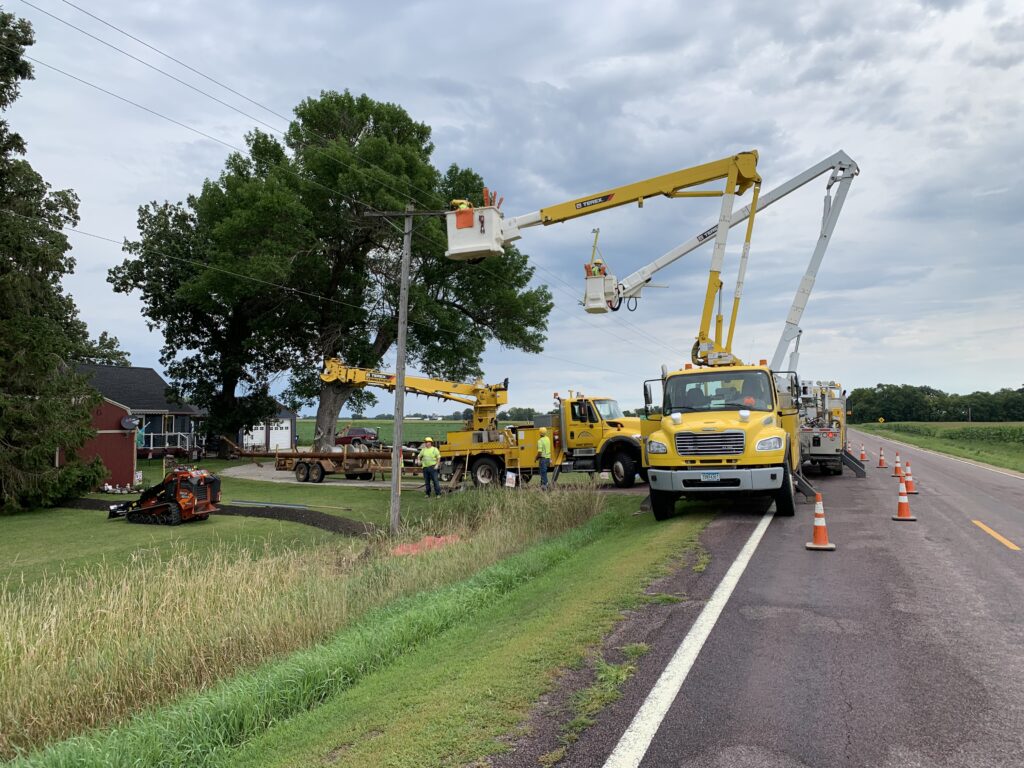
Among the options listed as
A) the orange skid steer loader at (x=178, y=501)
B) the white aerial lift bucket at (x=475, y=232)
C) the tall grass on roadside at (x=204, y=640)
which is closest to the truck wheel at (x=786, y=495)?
the tall grass on roadside at (x=204, y=640)

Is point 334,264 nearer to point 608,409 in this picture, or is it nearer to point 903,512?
point 608,409

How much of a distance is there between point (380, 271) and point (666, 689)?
35291 mm

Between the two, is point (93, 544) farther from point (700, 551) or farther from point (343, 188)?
point (343, 188)

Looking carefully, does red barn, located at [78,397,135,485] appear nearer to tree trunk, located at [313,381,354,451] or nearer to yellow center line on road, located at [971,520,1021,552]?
tree trunk, located at [313,381,354,451]

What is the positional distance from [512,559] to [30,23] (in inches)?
1022

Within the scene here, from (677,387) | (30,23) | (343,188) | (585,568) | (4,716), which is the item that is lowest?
(4,716)

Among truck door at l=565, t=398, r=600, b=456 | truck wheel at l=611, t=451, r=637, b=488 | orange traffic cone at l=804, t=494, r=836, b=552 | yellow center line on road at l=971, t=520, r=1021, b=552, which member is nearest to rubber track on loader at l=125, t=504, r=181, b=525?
truck door at l=565, t=398, r=600, b=456

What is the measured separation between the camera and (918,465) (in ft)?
88.2

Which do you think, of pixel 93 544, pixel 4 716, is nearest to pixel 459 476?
pixel 93 544

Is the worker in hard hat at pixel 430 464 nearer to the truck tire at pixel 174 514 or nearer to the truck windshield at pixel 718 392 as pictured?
the truck tire at pixel 174 514

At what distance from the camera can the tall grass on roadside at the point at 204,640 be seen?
5680 mm

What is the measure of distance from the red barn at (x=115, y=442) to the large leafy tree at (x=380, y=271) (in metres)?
9.31

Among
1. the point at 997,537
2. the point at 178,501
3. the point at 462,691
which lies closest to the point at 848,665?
the point at 462,691

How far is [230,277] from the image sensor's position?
33000 millimetres
